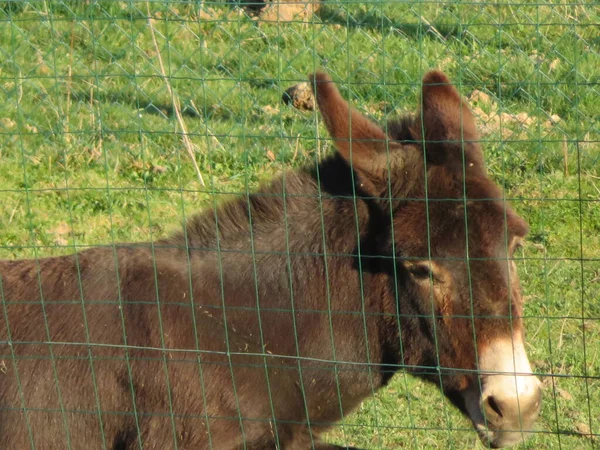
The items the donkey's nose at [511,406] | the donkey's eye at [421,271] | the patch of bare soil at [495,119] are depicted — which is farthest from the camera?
the patch of bare soil at [495,119]

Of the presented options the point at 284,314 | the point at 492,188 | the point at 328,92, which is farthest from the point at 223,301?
the point at 492,188

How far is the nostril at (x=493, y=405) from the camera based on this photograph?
3780mm

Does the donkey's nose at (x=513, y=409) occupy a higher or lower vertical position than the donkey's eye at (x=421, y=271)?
lower

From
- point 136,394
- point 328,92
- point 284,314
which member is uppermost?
point 328,92

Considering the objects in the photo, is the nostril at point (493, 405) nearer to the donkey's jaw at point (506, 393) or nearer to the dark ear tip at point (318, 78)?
the donkey's jaw at point (506, 393)

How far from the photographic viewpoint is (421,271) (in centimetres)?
394

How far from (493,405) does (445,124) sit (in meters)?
1.27

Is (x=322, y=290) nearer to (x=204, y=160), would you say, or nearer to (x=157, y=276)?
(x=157, y=276)

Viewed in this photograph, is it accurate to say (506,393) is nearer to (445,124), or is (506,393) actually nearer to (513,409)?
(513,409)

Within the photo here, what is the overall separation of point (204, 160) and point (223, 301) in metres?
3.85

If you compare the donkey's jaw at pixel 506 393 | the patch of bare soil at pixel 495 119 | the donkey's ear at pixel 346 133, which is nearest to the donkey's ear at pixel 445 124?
the donkey's ear at pixel 346 133

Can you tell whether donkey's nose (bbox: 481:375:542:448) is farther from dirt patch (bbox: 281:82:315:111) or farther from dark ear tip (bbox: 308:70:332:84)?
dirt patch (bbox: 281:82:315:111)

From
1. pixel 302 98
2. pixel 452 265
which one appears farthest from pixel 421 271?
pixel 302 98

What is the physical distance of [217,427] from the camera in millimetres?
4012
